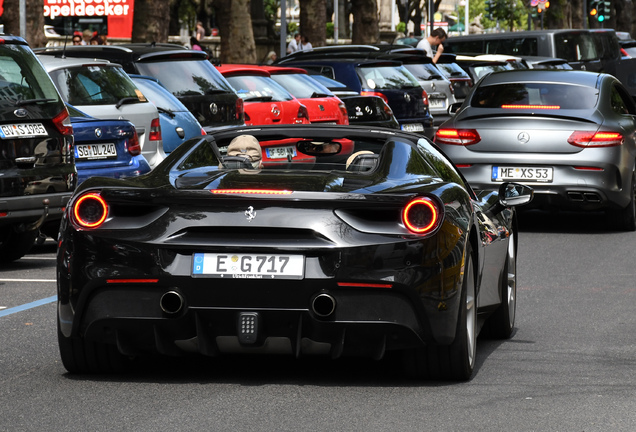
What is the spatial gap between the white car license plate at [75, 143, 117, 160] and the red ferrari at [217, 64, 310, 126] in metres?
4.66

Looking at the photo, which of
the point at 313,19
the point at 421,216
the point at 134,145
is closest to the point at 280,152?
the point at 421,216

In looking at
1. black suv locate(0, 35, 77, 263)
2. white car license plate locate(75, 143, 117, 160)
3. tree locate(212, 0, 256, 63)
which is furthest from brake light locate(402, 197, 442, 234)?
tree locate(212, 0, 256, 63)

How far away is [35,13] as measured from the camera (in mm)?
22250

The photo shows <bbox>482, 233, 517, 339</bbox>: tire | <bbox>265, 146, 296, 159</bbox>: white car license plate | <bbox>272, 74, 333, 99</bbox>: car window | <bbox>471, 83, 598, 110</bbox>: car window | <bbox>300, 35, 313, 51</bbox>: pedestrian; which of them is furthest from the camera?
<bbox>300, 35, 313, 51</bbox>: pedestrian

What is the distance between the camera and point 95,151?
12281 millimetres

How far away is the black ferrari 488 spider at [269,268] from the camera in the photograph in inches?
235

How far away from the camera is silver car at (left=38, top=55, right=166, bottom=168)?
1325 cm

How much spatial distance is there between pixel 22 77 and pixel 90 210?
5214mm

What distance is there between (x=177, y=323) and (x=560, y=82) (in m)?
9.52

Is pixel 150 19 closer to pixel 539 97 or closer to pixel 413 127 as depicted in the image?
pixel 413 127

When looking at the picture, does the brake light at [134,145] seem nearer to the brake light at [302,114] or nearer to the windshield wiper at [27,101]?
the windshield wiper at [27,101]

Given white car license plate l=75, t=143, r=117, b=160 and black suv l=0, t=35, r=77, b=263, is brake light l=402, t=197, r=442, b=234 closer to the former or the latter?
black suv l=0, t=35, r=77, b=263

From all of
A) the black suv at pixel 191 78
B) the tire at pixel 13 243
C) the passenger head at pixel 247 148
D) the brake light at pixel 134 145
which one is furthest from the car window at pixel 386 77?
the passenger head at pixel 247 148

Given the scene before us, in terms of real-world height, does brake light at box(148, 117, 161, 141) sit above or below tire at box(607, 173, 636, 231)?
above
